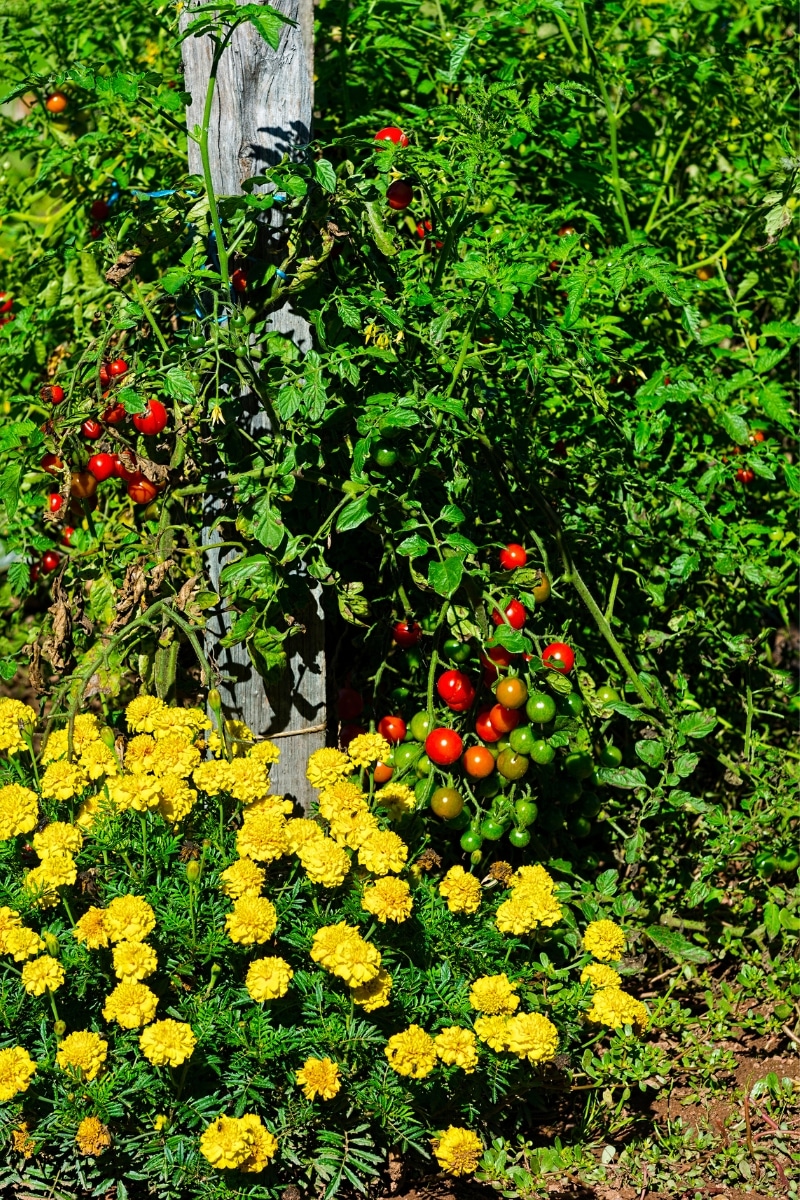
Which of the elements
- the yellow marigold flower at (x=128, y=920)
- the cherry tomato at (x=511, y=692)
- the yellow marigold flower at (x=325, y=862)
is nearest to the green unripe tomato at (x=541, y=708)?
the cherry tomato at (x=511, y=692)

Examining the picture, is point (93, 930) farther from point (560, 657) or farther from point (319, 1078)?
point (560, 657)

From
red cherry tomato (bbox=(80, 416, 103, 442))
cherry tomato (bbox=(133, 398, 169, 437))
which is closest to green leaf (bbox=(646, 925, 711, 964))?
cherry tomato (bbox=(133, 398, 169, 437))

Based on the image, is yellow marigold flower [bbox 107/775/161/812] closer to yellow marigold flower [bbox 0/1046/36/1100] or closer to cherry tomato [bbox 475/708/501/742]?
yellow marigold flower [bbox 0/1046/36/1100]

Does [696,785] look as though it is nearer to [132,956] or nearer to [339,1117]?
[339,1117]

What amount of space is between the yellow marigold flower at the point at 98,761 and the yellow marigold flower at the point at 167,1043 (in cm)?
51

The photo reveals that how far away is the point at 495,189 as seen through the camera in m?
2.72

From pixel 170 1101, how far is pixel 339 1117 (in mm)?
302

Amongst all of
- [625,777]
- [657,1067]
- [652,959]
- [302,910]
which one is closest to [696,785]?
[652,959]

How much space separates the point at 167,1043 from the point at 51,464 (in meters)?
1.36

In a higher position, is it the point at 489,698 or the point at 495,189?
the point at 495,189

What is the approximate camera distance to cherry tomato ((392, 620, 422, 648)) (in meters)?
2.56

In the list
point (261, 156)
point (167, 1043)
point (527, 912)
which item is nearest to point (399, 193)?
point (261, 156)

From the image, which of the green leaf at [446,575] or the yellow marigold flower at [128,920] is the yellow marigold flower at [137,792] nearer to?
the yellow marigold flower at [128,920]

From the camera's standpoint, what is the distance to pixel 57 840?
7.00 feet
